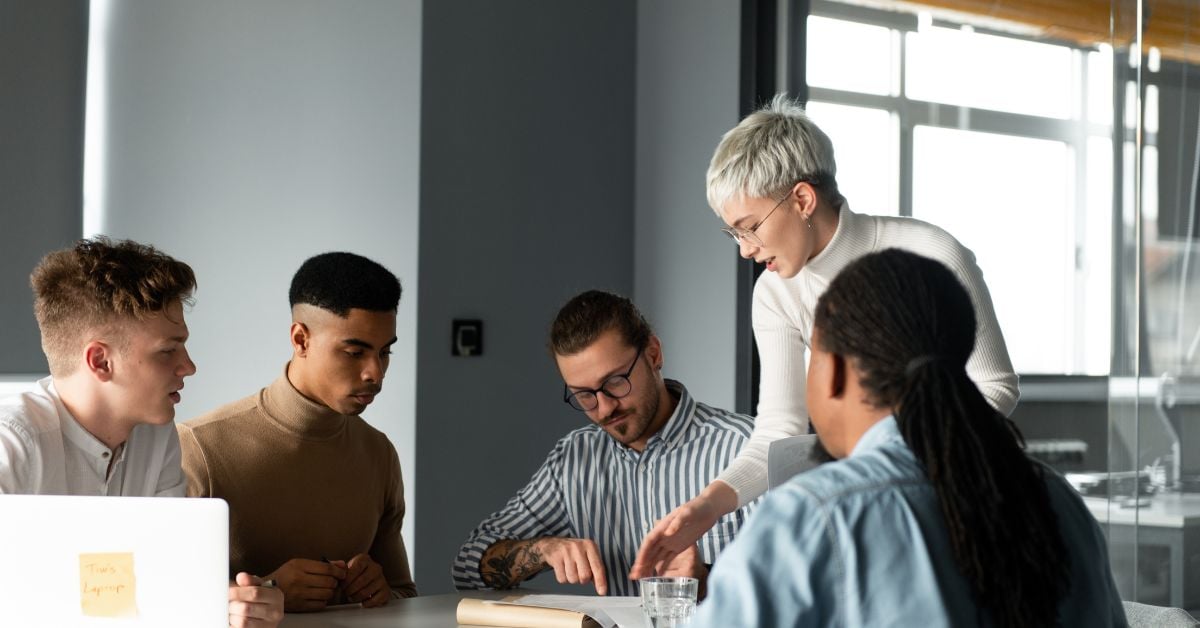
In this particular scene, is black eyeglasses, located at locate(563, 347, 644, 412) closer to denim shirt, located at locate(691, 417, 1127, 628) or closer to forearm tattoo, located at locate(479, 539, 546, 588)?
forearm tattoo, located at locate(479, 539, 546, 588)

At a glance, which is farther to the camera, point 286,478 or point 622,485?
point 622,485

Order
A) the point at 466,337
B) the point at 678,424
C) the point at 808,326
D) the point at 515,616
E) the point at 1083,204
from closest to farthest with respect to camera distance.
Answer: the point at 515,616
the point at 808,326
the point at 678,424
the point at 1083,204
the point at 466,337

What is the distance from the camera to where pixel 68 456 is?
1.93 meters

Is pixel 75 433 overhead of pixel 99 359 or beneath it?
beneath

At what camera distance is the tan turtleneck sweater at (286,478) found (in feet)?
7.65

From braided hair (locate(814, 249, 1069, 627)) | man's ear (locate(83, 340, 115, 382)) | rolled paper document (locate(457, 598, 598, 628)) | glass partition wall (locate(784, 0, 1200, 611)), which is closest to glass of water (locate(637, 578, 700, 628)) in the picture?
rolled paper document (locate(457, 598, 598, 628))

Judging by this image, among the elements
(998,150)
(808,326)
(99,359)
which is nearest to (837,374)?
(808,326)

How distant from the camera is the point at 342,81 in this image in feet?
11.0

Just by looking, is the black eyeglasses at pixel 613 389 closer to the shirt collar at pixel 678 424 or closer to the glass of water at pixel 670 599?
the shirt collar at pixel 678 424

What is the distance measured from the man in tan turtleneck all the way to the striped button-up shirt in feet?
1.03

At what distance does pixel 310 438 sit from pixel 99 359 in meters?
0.56

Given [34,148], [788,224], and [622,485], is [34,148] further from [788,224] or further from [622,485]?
[788,224]

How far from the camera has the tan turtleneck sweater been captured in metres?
2.33

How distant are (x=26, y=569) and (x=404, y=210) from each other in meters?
1.89
